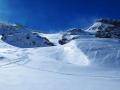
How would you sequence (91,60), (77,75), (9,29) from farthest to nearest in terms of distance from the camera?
(9,29) → (91,60) → (77,75)

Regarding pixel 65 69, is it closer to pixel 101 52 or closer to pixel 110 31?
pixel 101 52

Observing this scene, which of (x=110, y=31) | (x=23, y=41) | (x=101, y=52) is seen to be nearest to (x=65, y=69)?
(x=101, y=52)

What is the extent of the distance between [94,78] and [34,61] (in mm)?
2496

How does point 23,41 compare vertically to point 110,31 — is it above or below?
above

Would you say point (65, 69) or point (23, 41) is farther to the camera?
point (23, 41)

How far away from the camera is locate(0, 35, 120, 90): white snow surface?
15.0 feet

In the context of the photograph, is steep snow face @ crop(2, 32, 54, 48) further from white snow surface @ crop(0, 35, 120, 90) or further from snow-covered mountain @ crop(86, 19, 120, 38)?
white snow surface @ crop(0, 35, 120, 90)

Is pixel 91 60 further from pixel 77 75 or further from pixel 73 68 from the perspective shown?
pixel 77 75

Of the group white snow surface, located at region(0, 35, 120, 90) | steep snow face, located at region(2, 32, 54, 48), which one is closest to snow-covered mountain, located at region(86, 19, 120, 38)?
white snow surface, located at region(0, 35, 120, 90)

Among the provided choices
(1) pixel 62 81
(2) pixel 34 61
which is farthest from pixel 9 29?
(1) pixel 62 81

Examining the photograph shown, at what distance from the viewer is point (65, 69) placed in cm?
611

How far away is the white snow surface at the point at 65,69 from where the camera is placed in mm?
4582

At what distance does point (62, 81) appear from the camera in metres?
4.91

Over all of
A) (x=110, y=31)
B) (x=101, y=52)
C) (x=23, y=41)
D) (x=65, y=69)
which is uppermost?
(x=23, y=41)
